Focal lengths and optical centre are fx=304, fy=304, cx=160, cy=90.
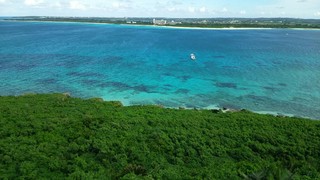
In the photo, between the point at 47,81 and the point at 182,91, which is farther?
the point at 47,81

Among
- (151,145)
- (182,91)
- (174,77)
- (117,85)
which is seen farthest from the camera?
(174,77)

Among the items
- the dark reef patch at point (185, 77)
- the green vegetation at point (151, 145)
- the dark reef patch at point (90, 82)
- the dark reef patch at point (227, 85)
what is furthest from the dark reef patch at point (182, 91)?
the green vegetation at point (151, 145)

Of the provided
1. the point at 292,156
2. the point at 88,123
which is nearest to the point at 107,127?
the point at 88,123

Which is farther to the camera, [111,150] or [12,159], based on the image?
[111,150]

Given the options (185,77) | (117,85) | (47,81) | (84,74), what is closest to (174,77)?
(185,77)

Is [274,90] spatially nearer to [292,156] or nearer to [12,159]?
[292,156]

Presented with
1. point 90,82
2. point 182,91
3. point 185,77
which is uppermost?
point 90,82

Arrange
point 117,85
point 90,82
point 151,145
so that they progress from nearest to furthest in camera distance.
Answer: point 151,145
point 117,85
point 90,82

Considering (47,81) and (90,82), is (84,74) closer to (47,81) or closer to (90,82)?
(90,82)
